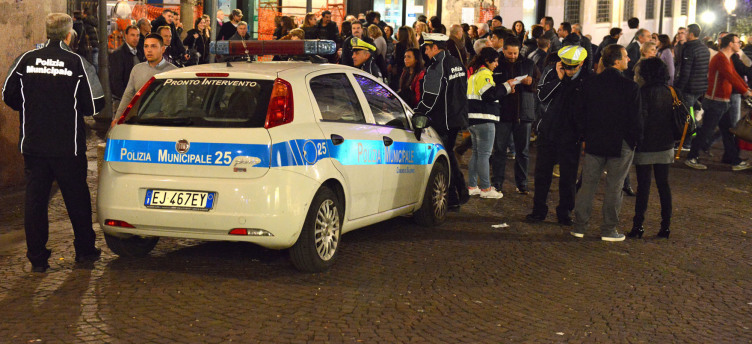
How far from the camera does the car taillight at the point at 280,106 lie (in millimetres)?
6863

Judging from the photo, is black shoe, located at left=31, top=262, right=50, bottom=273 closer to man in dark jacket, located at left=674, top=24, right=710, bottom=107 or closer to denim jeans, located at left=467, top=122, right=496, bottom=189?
denim jeans, located at left=467, top=122, right=496, bottom=189

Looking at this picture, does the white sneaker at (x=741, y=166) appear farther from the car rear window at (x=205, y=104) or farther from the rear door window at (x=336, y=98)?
the car rear window at (x=205, y=104)

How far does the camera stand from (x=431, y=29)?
18.3 meters

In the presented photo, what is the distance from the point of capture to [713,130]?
50.9ft

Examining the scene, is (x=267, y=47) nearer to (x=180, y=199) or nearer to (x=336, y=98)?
(x=336, y=98)

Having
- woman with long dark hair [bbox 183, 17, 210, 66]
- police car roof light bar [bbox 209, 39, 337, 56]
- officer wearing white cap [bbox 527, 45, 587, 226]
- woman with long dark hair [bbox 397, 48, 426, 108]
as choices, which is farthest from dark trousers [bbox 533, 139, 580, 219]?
woman with long dark hair [bbox 183, 17, 210, 66]

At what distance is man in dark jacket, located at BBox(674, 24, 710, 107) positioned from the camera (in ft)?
50.9

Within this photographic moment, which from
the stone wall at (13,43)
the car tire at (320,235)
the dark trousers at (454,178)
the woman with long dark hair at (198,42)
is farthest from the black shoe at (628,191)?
the woman with long dark hair at (198,42)

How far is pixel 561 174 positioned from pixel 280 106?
150 inches

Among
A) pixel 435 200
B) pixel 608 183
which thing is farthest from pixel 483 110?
pixel 608 183

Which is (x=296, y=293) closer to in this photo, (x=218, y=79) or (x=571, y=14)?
(x=218, y=79)

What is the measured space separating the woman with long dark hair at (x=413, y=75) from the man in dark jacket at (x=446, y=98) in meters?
0.55

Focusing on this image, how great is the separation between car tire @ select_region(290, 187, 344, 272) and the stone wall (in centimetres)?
490

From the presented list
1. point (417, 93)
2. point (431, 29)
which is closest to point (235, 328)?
point (417, 93)
